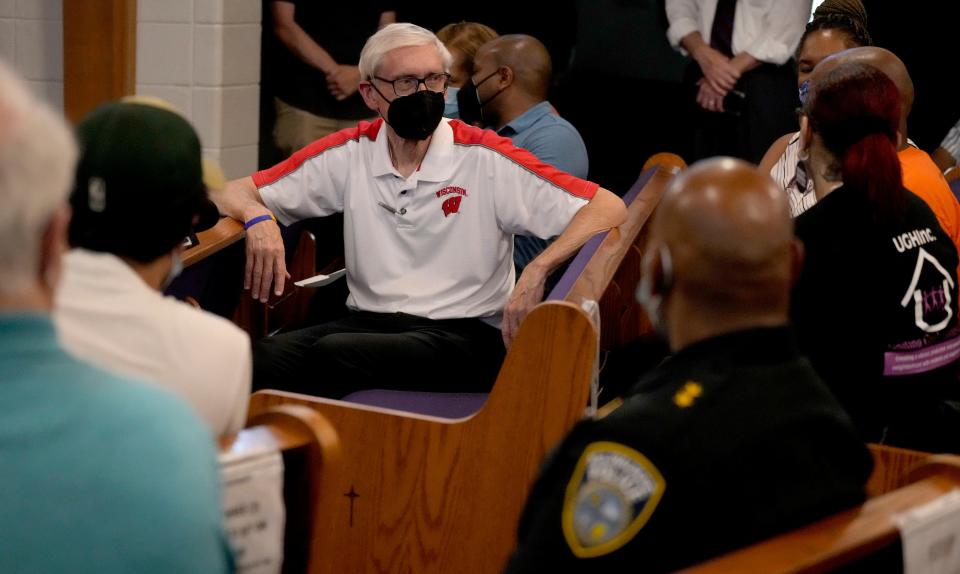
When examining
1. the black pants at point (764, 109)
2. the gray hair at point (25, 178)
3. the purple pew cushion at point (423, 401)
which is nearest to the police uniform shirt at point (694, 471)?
the gray hair at point (25, 178)

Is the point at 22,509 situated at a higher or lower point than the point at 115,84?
higher

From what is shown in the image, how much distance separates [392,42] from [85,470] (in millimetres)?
2279

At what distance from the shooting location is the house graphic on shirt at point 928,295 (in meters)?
2.34

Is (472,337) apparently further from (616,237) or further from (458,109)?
(458,109)

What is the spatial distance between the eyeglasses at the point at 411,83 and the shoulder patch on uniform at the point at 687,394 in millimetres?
1921

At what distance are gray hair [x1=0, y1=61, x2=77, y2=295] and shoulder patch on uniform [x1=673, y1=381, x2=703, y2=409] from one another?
0.67 metres

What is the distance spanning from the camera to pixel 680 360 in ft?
4.58

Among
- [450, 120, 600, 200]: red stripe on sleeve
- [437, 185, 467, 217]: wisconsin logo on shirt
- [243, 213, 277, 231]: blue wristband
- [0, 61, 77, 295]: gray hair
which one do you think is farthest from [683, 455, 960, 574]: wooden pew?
[243, 213, 277, 231]: blue wristband

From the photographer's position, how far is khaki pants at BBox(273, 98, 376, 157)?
5203mm

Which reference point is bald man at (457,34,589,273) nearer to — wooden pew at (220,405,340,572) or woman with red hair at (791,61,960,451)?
woman with red hair at (791,61,960,451)

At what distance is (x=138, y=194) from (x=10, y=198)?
56 centimetres

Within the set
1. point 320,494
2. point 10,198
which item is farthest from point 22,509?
point 320,494

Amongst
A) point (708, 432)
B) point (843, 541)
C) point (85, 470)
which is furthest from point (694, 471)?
point (85, 470)

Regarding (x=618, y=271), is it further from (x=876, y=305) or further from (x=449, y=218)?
(x=876, y=305)
